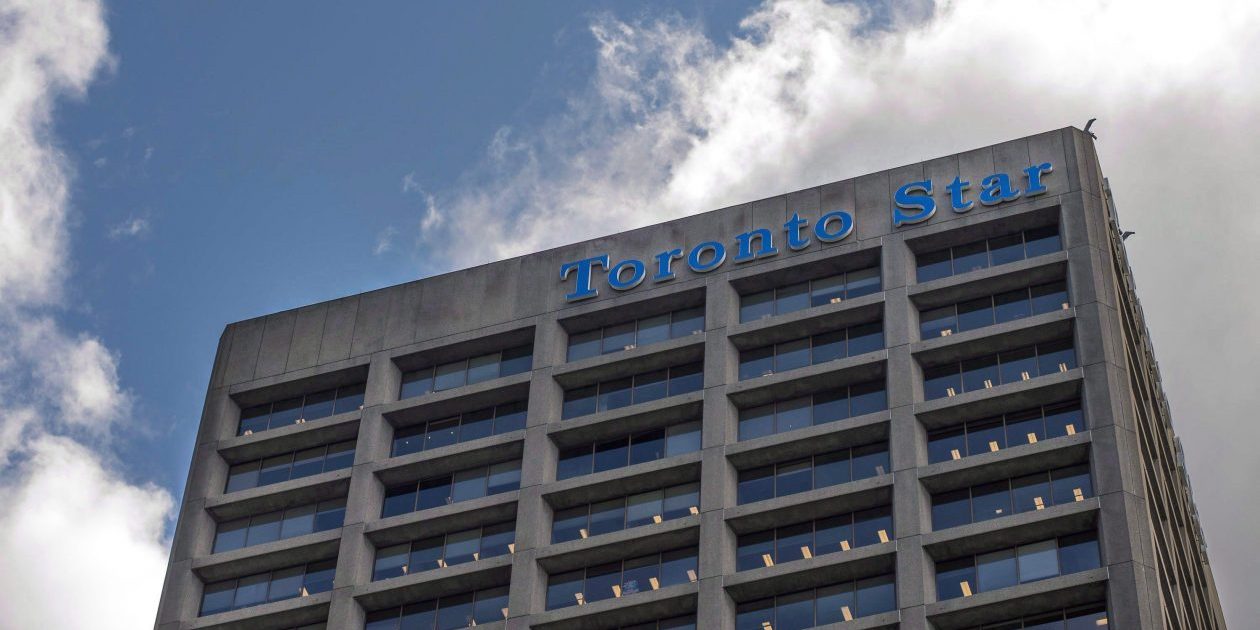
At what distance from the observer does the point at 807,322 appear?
9275 cm

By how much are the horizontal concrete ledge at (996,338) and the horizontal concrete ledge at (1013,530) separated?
354 inches

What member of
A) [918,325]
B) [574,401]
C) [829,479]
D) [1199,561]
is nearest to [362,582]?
[574,401]

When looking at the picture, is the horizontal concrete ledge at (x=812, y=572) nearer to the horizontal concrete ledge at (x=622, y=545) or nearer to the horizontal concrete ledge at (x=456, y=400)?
the horizontal concrete ledge at (x=622, y=545)

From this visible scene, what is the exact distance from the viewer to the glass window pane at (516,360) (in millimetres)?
97938

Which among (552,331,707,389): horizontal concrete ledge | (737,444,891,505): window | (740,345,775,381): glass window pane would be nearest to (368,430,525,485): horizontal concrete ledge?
(552,331,707,389): horizontal concrete ledge

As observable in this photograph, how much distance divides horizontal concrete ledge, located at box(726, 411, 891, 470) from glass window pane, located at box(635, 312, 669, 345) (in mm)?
9139

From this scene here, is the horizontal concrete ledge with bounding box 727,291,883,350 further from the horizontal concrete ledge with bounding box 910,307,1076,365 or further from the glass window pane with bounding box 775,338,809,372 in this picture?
the horizontal concrete ledge with bounding box 910,307,1076,365

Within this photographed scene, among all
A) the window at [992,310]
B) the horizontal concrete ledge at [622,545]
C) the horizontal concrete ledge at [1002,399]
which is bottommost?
the horizontal concrete ledge at [622,545]

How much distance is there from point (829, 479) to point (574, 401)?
13854mm

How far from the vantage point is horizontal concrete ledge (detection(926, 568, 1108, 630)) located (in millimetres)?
78312

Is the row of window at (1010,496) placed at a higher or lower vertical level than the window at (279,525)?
lower

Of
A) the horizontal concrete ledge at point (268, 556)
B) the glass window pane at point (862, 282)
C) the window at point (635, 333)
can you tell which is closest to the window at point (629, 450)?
the window at point (635, 333)

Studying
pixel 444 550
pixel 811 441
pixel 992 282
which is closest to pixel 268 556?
pixel 444 550

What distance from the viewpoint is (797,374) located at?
296 ft
